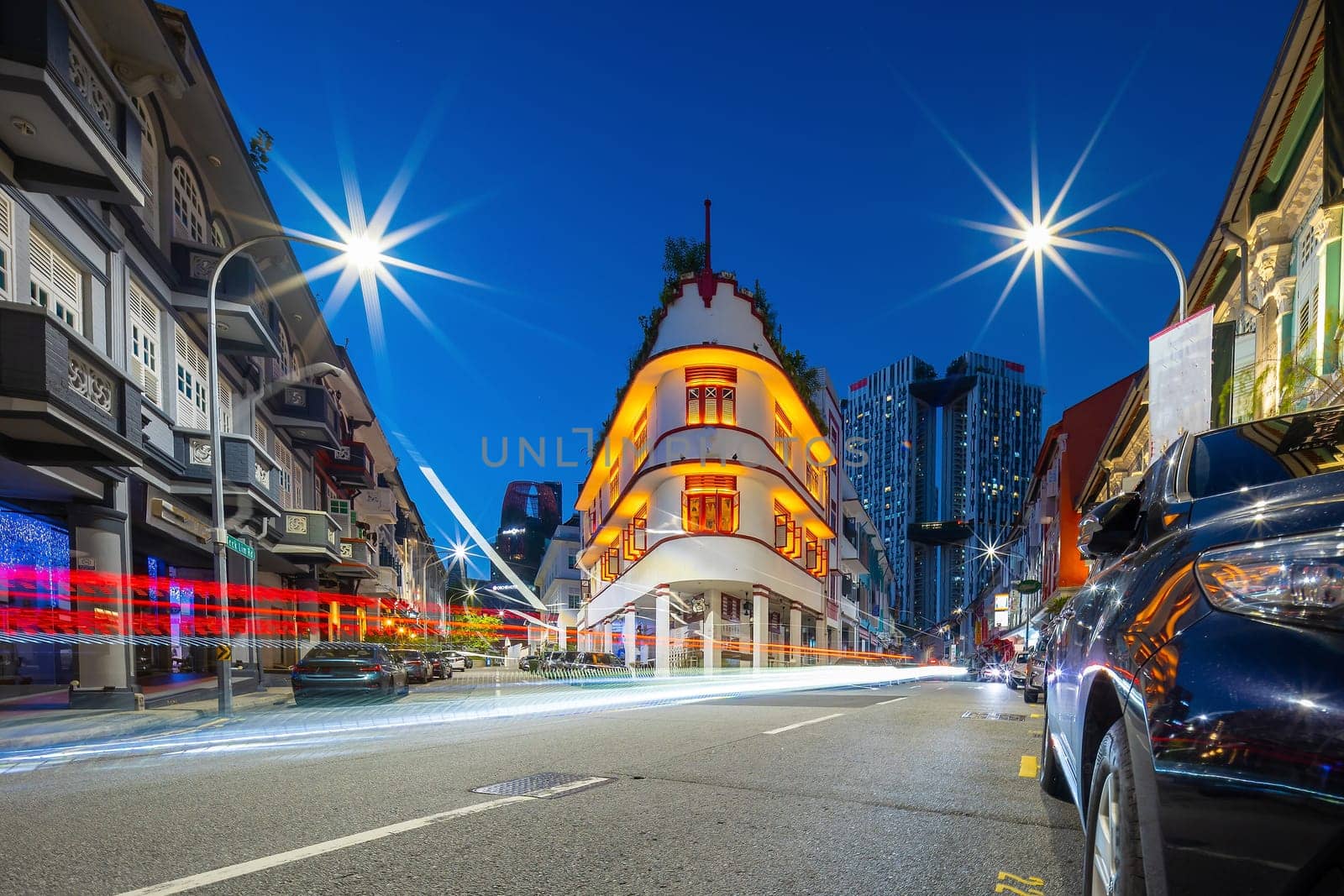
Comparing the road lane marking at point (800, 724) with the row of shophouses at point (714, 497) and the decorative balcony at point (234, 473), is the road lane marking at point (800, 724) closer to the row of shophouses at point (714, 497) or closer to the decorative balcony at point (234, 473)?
the decorative balcony at point (234, 473)

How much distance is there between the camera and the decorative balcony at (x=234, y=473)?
17984mm

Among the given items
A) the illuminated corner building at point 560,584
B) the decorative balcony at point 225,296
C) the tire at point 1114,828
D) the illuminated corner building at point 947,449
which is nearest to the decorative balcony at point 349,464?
the decorative balcony at point 225,296

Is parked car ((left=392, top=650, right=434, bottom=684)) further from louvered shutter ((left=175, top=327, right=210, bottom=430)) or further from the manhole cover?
the manhole cover

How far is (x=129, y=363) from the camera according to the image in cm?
1598

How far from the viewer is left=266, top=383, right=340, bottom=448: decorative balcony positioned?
26828 millimetres

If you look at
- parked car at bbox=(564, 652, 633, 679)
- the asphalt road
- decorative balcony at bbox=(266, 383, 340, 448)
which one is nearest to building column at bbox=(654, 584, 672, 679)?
parked car at bbox=(564, 652, 633, 679)

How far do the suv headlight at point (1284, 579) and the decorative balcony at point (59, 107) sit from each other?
562 inches

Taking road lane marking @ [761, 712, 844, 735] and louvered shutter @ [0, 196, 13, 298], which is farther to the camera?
louvered shutter @ [0, 196, 13, 298]

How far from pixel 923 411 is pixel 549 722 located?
172 meters

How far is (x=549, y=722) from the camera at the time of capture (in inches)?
456

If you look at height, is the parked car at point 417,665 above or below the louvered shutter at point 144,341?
below

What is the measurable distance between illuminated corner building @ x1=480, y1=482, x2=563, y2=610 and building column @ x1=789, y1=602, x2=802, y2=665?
427ft

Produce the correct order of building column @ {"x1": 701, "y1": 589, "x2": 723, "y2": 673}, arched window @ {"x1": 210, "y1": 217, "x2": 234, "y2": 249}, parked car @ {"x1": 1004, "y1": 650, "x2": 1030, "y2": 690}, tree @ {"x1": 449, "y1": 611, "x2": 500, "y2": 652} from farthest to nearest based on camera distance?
tree @ {"x1": 449, "y1": 611, "x2": 500, "y2": 652}
building column @ {"x1": 701, "y1": 589, "x2": 723, "y2": 673}
parked car @ {"x1": 1004, "y1": 650, "x2": 1030, "y2": 690}
arched window @ {"x1": 210, "y1": 217, "x2": 234, "y2": 249}

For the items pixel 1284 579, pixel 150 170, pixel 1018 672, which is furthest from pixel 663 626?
pixel 1284 579
